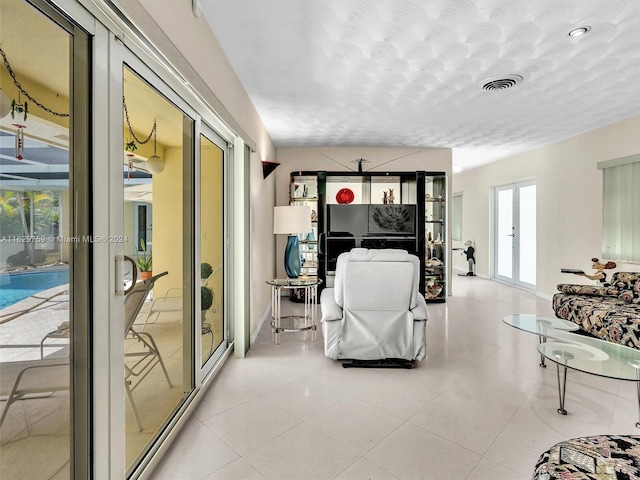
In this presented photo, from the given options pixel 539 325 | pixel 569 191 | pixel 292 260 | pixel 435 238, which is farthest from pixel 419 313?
pixel 569 191

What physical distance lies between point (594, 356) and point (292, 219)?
2816 millimetres

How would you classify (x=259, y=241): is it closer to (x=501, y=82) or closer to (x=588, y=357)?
(x=501, y=82)

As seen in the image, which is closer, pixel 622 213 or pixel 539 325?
pixel 539 325

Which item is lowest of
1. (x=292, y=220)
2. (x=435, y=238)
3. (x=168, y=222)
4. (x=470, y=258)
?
(x=470, y=258)

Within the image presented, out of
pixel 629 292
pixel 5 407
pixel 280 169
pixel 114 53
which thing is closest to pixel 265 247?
pixel 280 169

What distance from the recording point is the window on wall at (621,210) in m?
4.15

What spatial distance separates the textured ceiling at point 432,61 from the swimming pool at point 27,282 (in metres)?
1.71

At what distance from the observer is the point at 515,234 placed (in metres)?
6.79

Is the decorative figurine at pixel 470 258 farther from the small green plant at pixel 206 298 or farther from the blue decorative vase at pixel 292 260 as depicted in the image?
the small green plant at pixel 206 298

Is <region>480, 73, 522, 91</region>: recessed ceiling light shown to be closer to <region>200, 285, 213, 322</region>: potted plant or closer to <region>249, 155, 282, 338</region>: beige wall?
<region>249, 155, 282, 338</region>: beige wall

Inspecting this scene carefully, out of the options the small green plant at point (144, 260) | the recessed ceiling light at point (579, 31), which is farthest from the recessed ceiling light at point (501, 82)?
the small green plant at point (144, 260)

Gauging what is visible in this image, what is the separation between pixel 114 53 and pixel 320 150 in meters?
4.78

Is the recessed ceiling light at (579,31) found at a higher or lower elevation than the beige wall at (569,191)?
higher

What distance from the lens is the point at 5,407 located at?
0.94 m
